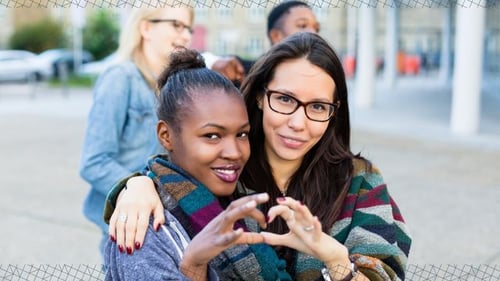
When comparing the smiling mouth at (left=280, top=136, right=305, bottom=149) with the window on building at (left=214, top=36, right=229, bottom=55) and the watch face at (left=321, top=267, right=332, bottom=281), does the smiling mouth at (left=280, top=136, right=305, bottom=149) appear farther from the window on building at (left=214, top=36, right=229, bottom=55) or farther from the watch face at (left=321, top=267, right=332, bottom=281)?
the window on building at (left=214, top=36, right=229, bottom=55)

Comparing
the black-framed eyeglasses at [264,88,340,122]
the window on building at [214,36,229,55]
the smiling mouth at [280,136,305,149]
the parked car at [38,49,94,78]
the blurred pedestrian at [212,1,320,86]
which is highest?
the blurred pedestrian at [212,1,320,86]

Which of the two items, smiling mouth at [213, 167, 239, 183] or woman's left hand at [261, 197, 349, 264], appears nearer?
woman's left hand at [261, 197, 349, 264]

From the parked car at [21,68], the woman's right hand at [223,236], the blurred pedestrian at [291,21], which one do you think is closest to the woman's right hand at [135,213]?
the woman's right hand at [223,236]

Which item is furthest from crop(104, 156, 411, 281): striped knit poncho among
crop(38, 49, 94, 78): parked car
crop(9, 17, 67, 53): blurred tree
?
crop(9, 17, 67, 53): blurred tree

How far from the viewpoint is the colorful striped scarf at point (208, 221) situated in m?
1.49

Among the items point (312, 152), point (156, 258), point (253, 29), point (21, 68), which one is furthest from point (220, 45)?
point (156, 258)

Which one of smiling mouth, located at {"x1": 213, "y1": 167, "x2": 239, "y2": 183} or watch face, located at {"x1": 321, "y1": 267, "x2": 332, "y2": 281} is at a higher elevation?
smiling mouth, located at {"x1": 213, "y1": 167, "x2": 239, "y2": 183}

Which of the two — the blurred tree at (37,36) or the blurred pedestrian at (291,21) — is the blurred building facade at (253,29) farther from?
the blurred pedestrian at (291,21)

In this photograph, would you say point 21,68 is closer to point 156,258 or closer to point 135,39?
point 135,39

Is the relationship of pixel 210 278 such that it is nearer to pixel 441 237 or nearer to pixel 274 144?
pixel 274 144

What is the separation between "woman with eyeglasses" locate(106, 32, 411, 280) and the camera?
5.32 feet

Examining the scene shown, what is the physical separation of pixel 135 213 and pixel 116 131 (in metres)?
1.35

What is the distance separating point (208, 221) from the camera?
58.1 inches

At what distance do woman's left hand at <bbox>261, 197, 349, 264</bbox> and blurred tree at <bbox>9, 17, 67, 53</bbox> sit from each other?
38107mm
